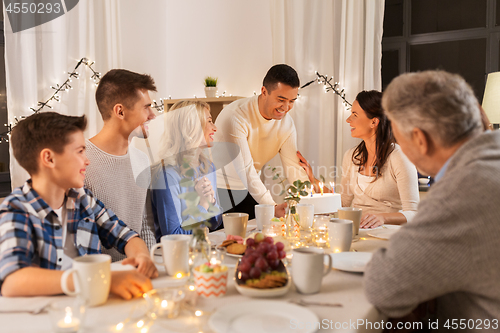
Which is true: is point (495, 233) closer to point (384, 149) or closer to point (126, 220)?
point (126, 220)

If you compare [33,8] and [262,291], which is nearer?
[262,291]

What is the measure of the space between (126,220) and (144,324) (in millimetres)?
1079

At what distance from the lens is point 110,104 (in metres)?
1.97

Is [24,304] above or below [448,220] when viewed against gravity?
below

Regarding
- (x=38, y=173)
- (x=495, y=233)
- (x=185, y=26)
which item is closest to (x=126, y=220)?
(x=38, y=173)

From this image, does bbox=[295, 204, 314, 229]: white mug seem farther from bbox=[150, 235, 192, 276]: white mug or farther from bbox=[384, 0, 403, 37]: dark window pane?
bbox=[384, 0, 403, 37]: dark window pane

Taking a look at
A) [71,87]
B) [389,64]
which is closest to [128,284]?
[71,87]

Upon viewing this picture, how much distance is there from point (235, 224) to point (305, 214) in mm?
342

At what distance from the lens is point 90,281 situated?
0.92 m

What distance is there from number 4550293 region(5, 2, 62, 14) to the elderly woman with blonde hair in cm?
158

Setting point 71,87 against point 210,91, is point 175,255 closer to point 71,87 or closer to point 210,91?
point 71,87

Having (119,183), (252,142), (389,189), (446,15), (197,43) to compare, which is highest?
(446,15)

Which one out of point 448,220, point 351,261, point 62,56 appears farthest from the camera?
point 62,56

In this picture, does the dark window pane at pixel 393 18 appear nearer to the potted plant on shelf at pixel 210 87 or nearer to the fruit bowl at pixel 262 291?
the potted plant on shelf at pixel 210 87
